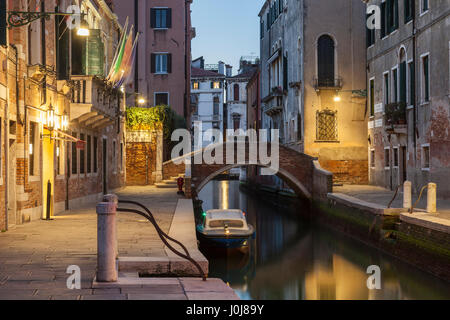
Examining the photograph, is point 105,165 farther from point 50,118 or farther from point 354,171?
point 354,171

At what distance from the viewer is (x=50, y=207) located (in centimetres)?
1320

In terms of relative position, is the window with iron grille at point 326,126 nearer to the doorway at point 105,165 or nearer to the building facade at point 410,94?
the building facade at point 410,94

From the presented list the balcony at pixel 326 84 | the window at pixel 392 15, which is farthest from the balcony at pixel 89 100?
the balcony at pixel 326 84


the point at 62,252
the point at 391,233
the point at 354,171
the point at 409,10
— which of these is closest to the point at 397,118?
the point at 409,10

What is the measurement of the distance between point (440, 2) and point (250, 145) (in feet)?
30.4

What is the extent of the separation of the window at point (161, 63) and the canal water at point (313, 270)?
13982 millimetres

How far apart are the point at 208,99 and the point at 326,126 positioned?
34167mm

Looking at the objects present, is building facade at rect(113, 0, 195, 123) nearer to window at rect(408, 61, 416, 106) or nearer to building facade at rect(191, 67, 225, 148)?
window at rect(408, 61, 416, 106)

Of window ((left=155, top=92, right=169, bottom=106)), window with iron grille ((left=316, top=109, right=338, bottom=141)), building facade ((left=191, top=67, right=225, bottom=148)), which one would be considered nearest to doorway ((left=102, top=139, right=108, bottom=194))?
window with iron grille ((left=316, top=109, right=338, bottom=141))

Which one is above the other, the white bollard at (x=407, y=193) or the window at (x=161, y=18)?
the window at (x=161, y=18)

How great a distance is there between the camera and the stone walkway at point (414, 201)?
38.0 feet

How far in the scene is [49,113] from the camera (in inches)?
513

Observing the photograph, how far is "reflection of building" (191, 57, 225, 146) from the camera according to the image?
59625 mm
